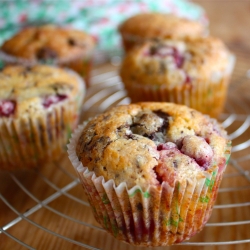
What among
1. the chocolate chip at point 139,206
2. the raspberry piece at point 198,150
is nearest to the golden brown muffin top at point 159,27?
the raspberry piece at point 198,150

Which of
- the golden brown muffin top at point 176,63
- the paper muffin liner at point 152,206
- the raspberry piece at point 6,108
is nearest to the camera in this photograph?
the paper muffin liner at point 152,206

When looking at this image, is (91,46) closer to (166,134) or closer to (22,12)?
(22,12)

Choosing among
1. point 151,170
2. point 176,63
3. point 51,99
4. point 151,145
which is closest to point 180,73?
point 176,63

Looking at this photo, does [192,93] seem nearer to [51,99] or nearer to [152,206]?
[51,99]

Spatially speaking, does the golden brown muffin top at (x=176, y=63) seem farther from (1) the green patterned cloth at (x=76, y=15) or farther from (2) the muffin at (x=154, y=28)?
(1) the green patterned cloth at (x=76, y=15)

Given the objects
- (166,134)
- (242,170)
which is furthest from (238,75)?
(166,134)

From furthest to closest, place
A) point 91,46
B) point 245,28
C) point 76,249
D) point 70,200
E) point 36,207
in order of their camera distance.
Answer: point 245,28 < point 91,46 < point 70,200 < point 36,207 < point 76,249
